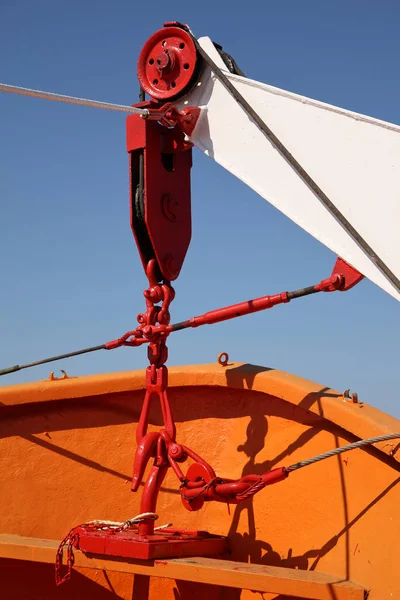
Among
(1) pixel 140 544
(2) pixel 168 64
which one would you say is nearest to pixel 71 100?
(2) pixel 168 64

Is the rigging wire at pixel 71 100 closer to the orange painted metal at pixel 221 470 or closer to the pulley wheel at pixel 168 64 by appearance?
the pulley wheel at pixel 168 64

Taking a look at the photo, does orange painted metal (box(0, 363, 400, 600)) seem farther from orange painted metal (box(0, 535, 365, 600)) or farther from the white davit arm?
the white davit arm

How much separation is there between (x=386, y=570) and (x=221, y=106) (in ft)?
7.71

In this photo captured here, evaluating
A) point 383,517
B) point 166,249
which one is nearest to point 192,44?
point 166,249

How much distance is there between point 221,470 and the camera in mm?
4922

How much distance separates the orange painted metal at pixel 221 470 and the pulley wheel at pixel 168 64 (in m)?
1.63

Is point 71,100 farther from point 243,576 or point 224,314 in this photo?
point 243,576

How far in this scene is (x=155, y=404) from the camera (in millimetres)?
5199

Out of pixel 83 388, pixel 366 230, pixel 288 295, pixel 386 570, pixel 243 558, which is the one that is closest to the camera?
pixel 366 230

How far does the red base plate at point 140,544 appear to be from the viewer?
3832mm

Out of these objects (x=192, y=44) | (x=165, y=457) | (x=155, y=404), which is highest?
(x=192, y=44)

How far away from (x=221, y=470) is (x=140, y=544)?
1.16 meters

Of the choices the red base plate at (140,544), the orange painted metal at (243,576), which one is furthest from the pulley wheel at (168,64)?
the orange painted metal at (243,576)

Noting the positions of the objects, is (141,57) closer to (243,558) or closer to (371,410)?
(371,410)
